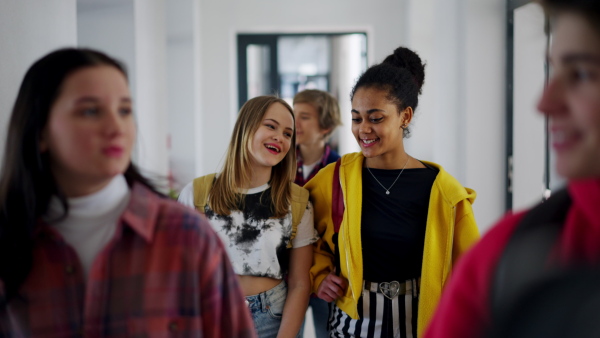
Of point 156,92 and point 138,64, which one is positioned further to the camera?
point 156,92

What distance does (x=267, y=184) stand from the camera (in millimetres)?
2100

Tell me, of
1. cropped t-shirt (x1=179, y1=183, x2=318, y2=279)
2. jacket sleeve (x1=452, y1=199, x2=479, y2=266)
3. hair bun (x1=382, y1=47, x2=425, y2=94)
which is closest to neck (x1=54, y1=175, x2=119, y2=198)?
cropped t-shirt (x1=179, y1=183, x2=318, y2=279)

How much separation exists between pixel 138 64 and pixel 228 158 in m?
1.81

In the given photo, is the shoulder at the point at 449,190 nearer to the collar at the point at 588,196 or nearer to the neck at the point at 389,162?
the neck at the point at 389,162

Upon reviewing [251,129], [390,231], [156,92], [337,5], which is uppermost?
[337,5]

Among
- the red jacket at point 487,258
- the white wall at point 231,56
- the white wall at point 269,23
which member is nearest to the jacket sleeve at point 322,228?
the white wall at point 231,56

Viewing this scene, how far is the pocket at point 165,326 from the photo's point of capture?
1032 millimetres

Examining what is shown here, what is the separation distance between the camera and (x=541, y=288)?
694mm

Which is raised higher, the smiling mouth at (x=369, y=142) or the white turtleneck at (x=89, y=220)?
the smiling mouth at (x=369, y=142)

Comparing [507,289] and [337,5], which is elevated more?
[337,5]

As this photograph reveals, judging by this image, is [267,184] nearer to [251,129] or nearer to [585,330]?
[251,129]

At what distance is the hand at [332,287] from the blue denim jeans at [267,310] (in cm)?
15

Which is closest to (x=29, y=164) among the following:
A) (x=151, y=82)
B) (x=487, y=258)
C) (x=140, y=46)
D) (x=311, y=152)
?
(x=487, y=258)

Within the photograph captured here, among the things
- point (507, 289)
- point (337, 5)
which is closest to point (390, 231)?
point (507, 289)
